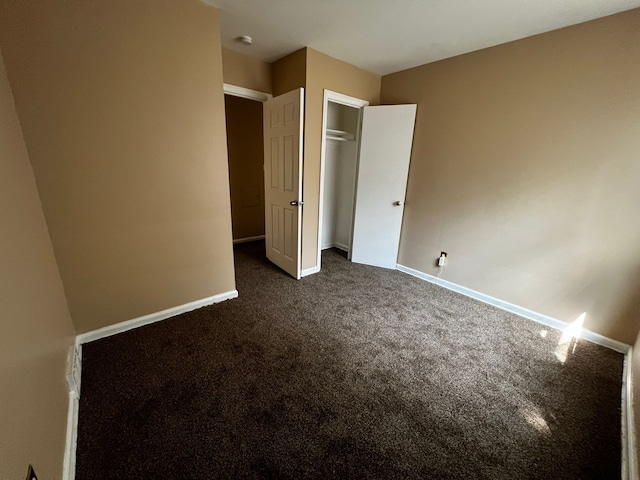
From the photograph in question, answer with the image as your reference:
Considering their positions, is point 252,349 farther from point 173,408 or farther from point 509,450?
point 509,450

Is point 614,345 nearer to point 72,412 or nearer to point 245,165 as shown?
point 72,412

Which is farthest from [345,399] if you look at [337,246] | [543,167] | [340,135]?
[340,135]

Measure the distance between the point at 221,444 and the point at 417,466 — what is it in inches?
36.6

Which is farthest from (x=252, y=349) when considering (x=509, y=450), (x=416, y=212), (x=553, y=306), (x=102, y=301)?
(x=553, y=306)

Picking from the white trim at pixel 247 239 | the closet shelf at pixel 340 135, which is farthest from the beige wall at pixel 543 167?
the white trim at pixel 247 239

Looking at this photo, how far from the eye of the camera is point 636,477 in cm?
108

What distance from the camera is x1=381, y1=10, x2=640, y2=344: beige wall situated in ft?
5.98

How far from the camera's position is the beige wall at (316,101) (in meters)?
2.59

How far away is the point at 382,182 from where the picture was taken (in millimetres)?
3176

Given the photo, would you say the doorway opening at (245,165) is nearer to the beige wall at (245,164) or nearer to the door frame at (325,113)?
the beige wall at (245,164)

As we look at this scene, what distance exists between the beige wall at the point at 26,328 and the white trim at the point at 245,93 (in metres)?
1.61

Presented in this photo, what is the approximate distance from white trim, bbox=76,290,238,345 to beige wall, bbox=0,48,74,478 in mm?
337

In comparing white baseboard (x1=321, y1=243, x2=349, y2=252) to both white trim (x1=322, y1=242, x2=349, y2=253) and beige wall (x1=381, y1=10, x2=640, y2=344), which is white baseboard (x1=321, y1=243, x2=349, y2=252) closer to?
white trim (x1=322, y1=242, x2=349, y2=253)

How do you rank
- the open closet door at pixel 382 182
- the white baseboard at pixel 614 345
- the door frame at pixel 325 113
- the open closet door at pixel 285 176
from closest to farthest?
the white baseboard at pixel 614 345 → the open closet door at pixel 285 176 → the door frame at pixel 325 113 → the open closet door at pixel 382 182
